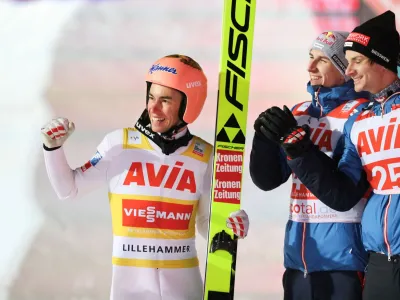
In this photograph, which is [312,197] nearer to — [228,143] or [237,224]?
[237,224]

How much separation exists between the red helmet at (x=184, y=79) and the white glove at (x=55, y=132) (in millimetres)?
377

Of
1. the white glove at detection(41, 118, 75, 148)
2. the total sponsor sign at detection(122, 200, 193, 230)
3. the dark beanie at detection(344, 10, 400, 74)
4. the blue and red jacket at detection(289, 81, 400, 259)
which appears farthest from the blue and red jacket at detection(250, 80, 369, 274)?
the white glove at detection(41, 118, 75, 148)

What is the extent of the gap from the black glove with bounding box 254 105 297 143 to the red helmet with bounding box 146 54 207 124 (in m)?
0.33

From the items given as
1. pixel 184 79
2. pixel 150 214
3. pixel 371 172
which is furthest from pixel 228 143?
pixel 371 172

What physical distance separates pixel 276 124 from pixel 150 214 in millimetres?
601

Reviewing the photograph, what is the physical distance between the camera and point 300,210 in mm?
2840

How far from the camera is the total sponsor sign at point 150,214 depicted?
283 cm

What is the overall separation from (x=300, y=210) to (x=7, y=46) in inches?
83.7

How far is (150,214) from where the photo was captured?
111 inches

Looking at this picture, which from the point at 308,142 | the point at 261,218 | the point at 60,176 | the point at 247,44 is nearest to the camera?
the point at 308,142

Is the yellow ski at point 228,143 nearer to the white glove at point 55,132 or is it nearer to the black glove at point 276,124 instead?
the black glove at point 276,124

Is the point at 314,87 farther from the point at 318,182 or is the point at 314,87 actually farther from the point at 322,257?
the point at 322,257

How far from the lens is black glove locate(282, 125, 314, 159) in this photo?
260 centimetres

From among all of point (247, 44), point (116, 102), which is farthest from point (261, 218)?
point (247, 44)
